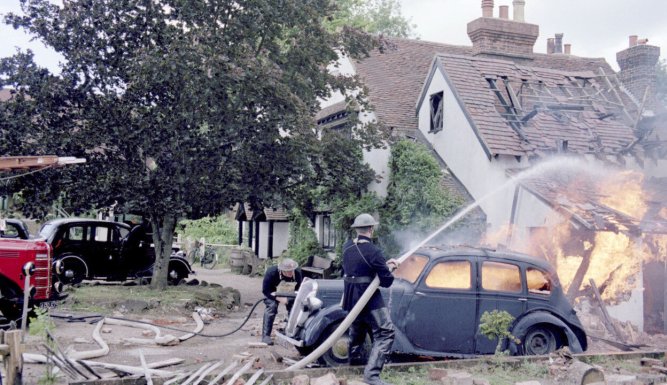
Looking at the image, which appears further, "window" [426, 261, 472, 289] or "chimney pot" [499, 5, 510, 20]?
"chimney pot" [499, 5, 510, 20]

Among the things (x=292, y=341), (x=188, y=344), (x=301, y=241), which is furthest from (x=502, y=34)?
(x=292, y=341)

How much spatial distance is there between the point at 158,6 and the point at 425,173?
8317 mm

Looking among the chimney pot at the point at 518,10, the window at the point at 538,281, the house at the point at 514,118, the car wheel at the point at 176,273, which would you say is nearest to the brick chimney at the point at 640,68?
the house at the point at 514,118

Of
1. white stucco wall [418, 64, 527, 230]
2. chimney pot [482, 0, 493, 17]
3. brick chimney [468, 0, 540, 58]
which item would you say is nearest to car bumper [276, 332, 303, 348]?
white stucco wall [418, 64, 527, 230]

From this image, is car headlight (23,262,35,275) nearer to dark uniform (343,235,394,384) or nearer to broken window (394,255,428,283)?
dark uniform (343,235,394,384)

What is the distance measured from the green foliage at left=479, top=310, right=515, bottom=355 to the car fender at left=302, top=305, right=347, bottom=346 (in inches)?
84.6

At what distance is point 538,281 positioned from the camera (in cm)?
1056

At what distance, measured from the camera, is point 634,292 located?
14.2 metres

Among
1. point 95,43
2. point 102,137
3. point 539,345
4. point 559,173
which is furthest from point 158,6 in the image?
point 539,345

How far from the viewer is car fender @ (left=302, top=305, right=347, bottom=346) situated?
→ 9.39m

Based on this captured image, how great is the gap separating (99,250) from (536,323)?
43.7ft

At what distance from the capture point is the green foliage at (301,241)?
966 inches

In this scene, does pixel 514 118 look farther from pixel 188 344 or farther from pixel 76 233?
pixel 76 233

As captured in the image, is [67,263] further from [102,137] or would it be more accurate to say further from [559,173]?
[559,173]
